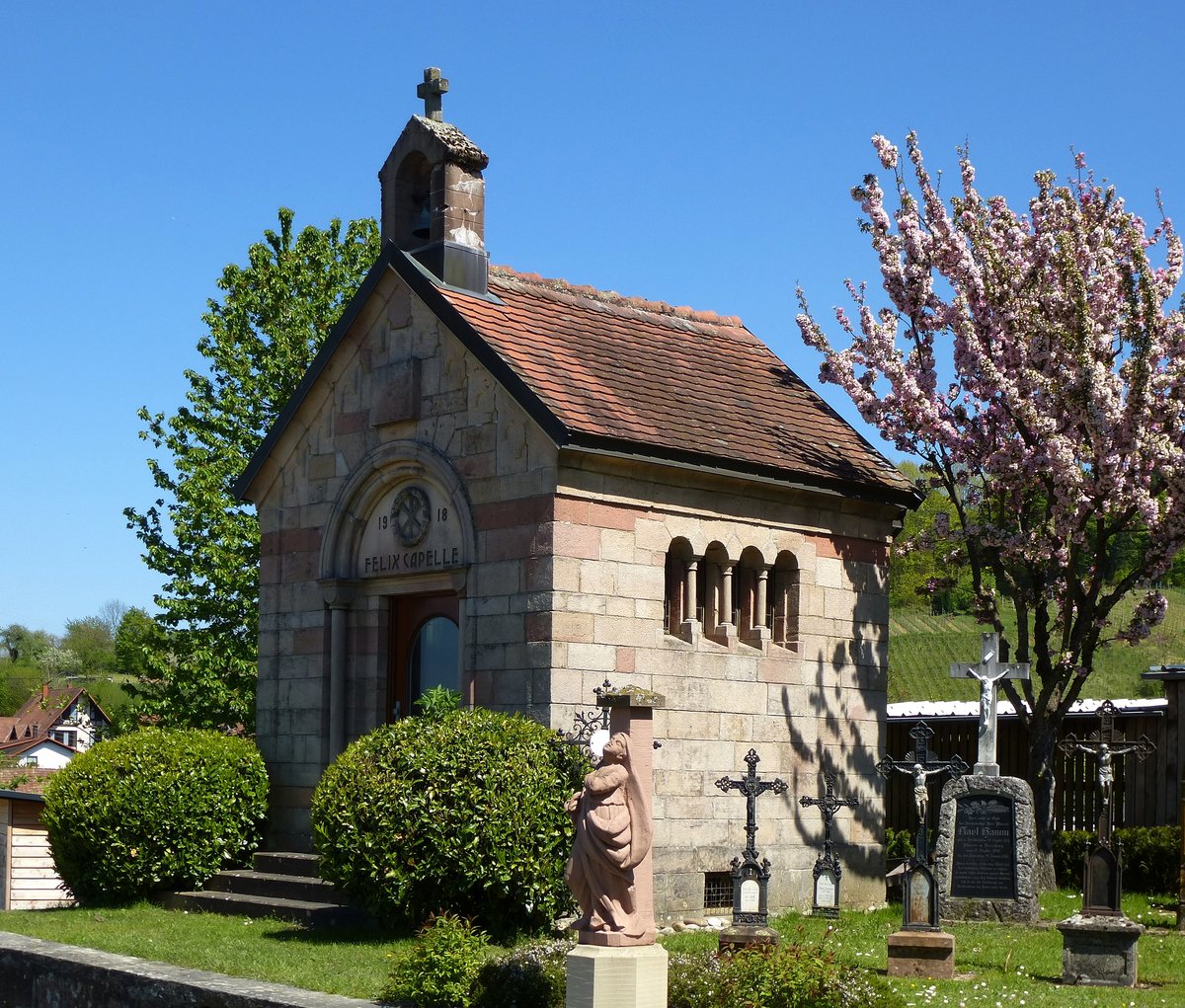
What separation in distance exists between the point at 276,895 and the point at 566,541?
4721mm

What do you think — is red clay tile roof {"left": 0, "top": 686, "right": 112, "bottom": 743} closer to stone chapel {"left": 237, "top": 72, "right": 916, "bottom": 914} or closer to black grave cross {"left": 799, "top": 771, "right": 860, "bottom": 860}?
stone chapel {"left": 237, "top": 72, "right": 916, "bottom": 914}

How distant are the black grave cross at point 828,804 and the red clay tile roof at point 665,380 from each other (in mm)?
3323

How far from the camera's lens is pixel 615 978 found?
9797 mm

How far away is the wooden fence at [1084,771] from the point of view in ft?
61.3

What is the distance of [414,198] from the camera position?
697 inches

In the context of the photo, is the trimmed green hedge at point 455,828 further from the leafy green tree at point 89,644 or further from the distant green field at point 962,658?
the leafy green tree at point 89,644

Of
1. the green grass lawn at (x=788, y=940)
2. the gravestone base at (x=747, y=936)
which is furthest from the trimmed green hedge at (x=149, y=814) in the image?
the gravestone base at (x=747, y=936)

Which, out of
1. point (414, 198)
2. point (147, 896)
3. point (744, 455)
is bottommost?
point (147, 896)

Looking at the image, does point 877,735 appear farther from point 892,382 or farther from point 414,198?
point 414,198

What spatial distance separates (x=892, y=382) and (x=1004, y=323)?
145cm

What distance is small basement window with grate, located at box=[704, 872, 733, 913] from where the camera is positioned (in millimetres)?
15766

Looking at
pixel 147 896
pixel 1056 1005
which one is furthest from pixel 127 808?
pixel 1056 1005

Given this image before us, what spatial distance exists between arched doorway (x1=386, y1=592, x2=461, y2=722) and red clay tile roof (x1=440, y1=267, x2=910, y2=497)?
261 cm

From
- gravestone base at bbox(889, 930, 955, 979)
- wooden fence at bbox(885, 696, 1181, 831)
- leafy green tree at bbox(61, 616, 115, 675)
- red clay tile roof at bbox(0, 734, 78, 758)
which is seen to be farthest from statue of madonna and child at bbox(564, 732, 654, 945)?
leafy green tree at bbox(61, 616, 115, 675)
